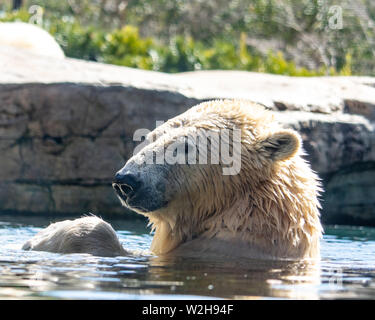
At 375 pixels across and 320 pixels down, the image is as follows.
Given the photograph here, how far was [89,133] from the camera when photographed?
29.0 feet

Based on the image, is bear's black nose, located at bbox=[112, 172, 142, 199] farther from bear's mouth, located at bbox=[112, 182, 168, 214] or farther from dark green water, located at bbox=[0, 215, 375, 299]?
dark green water, located at bbox=[0, 215, 375, 299]

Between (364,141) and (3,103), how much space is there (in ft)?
13.9

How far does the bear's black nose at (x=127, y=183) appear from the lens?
4.55 meters

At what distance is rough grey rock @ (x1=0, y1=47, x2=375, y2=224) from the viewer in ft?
28.4

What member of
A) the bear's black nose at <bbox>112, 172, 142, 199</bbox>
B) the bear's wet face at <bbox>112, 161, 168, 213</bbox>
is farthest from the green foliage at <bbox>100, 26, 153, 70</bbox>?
the bear's black nose at <bbox>112, 172, 142, 199</bbox>

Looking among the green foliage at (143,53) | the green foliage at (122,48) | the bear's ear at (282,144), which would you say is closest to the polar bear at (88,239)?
the bear's ear at (282,144)

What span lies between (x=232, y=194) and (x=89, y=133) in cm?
422

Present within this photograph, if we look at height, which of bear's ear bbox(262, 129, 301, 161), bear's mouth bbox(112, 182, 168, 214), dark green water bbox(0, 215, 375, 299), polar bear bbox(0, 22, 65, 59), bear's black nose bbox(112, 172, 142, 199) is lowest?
dark green water bbox(0, 215, 375, 299)

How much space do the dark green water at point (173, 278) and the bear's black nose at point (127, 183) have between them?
0.41 meters

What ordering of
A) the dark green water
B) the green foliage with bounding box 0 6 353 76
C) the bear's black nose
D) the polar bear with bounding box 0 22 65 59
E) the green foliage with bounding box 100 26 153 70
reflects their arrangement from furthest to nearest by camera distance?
the green foliage with bounding box 100 26 153 70
the green foliage with bounding box 0 6 353 76
the polar bear with bounding box 0 22 65 59
the bear's black nose
the dark green water

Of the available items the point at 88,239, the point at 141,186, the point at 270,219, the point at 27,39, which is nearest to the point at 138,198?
the point at 141,186

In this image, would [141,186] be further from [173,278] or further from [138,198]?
[173,278]

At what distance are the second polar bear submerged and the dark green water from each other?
0.19 meters

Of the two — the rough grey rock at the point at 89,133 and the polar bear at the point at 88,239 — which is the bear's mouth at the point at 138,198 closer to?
the polar bear at the point at 88,239
